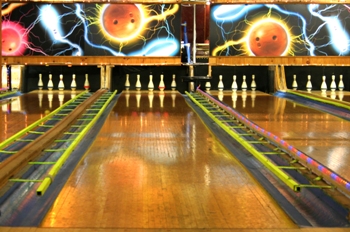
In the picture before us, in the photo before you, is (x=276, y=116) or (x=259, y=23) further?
(x=259, y=23)

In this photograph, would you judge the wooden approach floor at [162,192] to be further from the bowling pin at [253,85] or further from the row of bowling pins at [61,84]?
the bowling pin at [253,85]

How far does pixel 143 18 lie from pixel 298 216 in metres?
10.6

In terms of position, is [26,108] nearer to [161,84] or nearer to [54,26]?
[54,26]

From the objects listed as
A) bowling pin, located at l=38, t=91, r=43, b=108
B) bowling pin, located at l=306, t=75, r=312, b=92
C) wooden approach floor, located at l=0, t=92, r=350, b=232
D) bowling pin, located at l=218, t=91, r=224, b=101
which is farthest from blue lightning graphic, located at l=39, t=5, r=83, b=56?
wooden approach floor, located at l=0, t=92, r=350, b=232

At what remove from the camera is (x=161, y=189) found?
4.10 m

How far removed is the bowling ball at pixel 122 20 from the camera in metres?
13.6

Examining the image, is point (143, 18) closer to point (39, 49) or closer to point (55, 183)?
point (39, 49)

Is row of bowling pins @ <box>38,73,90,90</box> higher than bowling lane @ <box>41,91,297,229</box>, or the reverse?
row of bowling pins @ <box>38,73,90,90</box>

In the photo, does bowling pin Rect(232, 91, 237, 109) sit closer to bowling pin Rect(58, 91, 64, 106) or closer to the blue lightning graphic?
bowling pin Rect(58, 91, 64, 106)

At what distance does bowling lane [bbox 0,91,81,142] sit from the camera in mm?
7204

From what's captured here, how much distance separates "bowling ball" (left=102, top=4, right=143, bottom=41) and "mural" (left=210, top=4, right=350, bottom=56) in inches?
69.9

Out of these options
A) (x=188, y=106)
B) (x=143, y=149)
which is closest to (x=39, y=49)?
(x=188, y=106)

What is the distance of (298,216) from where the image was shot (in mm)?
3512

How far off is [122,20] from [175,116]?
548 centimetres
